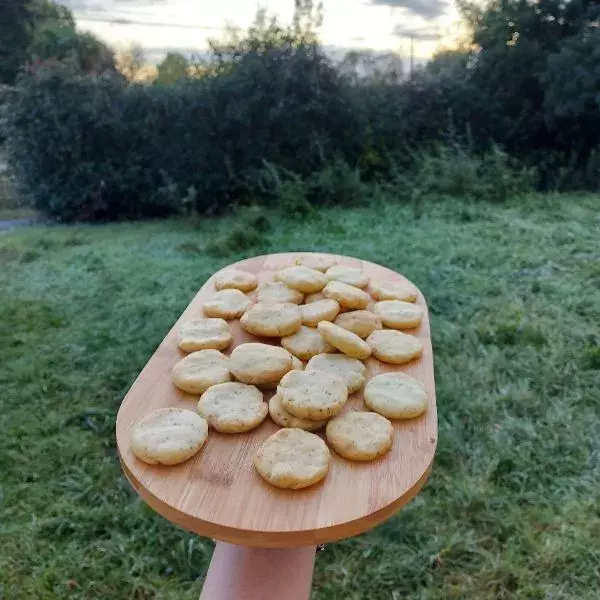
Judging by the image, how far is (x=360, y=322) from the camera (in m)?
1.49

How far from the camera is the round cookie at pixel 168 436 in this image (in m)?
1.02

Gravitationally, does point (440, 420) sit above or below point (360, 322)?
below

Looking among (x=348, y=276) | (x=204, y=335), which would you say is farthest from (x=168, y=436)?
(x=348, y=276)

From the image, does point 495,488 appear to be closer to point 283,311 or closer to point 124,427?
point 283,311

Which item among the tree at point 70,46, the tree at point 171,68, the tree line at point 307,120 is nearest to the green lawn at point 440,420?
the tree line at point 307,120

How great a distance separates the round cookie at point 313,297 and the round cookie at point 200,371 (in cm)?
37

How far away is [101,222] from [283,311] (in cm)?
556

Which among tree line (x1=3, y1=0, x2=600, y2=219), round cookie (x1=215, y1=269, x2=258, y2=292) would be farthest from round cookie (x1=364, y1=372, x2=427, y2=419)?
tree line (x1=3, y1=0, x2=600, y2=219)

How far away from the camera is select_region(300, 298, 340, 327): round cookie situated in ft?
4.85

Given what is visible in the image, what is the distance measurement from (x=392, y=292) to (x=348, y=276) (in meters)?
0.15

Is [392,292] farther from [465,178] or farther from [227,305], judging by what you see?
[465,178]

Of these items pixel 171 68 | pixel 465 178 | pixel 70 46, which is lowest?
pixel 465 178

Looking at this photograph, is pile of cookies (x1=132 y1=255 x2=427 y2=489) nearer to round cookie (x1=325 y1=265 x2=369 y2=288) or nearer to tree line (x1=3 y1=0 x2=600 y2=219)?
round cookie (x1=325 y1=265 x2=369 y2=288)

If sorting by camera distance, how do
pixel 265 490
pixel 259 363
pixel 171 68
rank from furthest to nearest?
pixel 171 68
pixel 259 363
pixel 265 490
